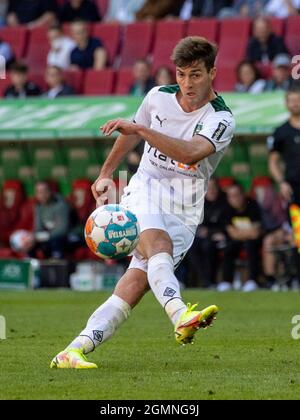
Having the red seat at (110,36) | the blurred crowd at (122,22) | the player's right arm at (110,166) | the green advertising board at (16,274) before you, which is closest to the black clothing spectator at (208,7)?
the blurred crowd at (122,22)

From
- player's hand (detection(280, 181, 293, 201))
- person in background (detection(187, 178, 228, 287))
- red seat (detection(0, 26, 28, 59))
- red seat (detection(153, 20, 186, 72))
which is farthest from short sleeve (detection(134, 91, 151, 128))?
red seat (detection(0, 26, 28, 59))

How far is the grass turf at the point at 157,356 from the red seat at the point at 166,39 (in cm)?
697

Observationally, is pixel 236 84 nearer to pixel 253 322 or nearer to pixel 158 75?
pixel 158 75

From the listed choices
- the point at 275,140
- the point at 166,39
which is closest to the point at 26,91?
the point at 166,39

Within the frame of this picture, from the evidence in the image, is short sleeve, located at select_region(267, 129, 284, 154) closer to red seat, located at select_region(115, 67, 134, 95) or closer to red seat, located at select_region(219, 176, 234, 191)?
red seat, located at select_region(219, 176, 234, 191)

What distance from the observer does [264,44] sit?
19.8 m

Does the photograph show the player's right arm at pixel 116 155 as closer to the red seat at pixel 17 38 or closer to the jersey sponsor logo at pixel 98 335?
the jersey sponsor logo at pixel 98 335

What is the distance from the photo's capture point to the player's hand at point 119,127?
7910mm

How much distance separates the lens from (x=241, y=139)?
19.8m

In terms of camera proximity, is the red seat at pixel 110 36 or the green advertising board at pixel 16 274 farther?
the red seat at pixel 110 36

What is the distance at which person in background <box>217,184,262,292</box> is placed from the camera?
59.0 feet

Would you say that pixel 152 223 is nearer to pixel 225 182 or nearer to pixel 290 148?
pixel 290 148

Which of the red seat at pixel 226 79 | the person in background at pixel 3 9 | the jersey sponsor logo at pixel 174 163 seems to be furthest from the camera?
the person in background at pixel 3 9
